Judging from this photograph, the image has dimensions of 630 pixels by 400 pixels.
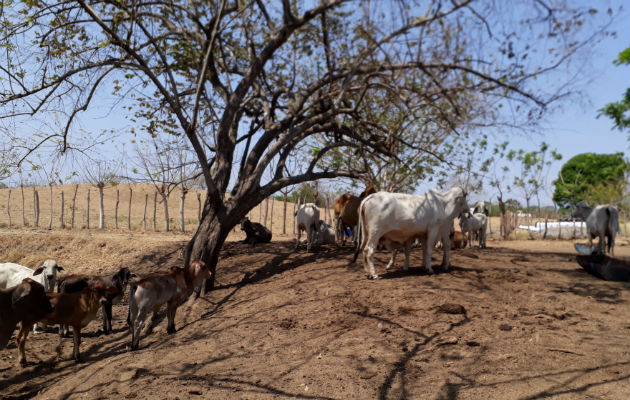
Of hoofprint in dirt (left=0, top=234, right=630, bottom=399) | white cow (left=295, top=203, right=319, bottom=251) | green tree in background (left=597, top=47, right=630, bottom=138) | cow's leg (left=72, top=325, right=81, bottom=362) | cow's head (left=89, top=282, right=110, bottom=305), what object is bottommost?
cow's leg (left=72, top=325, right=81, bottom=362)

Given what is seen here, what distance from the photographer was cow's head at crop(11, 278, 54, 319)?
558cm

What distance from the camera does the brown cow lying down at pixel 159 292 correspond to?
628 centimetres

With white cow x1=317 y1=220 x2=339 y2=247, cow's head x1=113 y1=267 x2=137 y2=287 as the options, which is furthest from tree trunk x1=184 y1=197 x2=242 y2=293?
white cow x1=317 y1=220 x2=339 y2=247

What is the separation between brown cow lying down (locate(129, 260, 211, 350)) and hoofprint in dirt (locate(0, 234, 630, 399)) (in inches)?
13.5

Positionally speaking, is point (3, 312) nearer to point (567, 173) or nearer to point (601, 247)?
point (601, 247)

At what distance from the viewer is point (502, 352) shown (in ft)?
15.9

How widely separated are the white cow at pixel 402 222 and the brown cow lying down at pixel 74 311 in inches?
176

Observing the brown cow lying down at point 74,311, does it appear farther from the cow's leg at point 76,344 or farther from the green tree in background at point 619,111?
the green tree in background at point 619,111

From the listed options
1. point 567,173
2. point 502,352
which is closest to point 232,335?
point 502,352

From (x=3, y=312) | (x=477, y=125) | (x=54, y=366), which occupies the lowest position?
(x=54, y=366)

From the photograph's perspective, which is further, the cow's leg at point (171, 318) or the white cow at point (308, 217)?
the white cow at point (308, 217)

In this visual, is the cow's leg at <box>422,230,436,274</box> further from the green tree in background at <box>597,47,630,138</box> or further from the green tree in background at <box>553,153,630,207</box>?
the green tree in background at <box>553,153,630,207</box>

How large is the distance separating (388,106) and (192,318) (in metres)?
6.33

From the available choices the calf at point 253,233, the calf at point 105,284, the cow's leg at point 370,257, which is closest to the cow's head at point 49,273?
the calf at point 105,284
